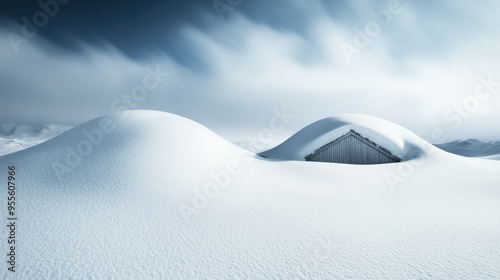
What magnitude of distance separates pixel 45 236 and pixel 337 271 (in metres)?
4.73

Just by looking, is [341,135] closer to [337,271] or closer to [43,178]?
[337,271]

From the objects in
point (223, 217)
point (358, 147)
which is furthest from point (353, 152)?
Answer: point (223, 217)

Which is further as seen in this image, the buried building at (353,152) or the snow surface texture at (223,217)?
the buried building at (353,152)

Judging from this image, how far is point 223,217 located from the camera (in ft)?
16.0

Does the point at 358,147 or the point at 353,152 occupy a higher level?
the point at 358,147

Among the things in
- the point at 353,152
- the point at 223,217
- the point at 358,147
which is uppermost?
the point at 358,147

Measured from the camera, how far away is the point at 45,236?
3836 millimetres

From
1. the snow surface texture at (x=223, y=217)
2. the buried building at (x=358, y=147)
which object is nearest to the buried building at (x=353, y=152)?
the buried building at (x=358, y=147)

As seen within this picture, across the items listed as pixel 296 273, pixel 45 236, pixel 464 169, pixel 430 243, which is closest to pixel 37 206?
pixel 45 236

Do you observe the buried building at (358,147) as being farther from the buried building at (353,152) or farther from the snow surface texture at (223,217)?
the snow surface texture at (223,217)

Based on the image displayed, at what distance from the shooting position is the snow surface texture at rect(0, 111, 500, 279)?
3.26 meters

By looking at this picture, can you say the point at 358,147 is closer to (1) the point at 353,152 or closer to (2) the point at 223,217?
(1) the point at 353,152

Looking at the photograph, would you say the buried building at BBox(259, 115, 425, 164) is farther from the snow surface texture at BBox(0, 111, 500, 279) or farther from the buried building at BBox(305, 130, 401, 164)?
the snow surface texture at BBox(0, 111, 500, 279)

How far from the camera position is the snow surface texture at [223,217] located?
3.26m
